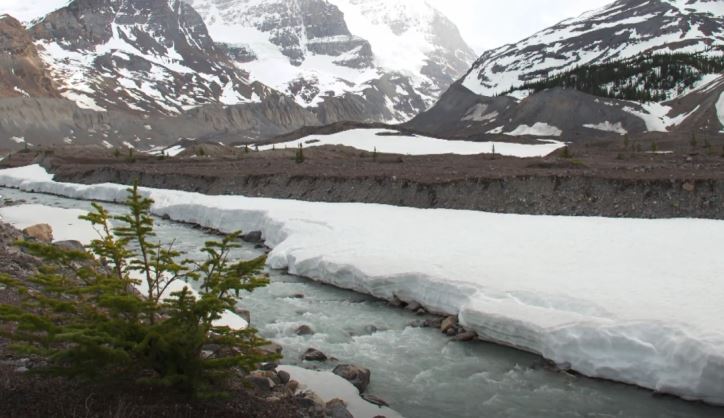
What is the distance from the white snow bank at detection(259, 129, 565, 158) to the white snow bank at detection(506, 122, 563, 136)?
22.5 m

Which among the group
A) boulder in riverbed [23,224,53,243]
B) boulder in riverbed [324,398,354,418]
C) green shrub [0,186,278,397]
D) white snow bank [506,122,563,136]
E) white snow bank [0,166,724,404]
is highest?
white snow bank [506,122,563,136]

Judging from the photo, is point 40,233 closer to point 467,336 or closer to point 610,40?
point 467,336

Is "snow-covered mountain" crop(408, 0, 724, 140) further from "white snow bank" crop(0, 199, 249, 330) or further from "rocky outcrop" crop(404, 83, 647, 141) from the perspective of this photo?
"white snow bank" crop(0, 199, 249, 330)

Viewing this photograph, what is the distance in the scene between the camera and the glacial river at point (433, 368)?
9.63 meters

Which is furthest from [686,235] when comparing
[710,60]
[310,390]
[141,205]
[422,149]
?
[710,60]

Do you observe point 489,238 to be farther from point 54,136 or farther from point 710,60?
point 54,136

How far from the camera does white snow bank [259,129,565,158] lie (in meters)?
68.3

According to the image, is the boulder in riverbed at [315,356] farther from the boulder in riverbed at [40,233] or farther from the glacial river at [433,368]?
the boulder in riverbed at [40,233]

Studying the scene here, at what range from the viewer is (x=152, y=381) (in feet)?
21.9

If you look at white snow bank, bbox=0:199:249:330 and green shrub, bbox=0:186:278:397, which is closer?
green shrub, bbox=0:186:278:397

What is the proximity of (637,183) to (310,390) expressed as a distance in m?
19.7

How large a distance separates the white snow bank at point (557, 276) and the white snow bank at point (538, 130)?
82.5 meters

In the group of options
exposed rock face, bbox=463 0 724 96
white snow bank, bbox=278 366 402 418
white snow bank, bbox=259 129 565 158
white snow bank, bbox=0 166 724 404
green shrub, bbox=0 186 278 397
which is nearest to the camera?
green shrub, bbox=0 186 278 397

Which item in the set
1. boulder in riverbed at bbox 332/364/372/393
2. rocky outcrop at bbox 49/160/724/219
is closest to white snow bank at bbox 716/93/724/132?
rocky outcrop at bbox 49/160/724/219
